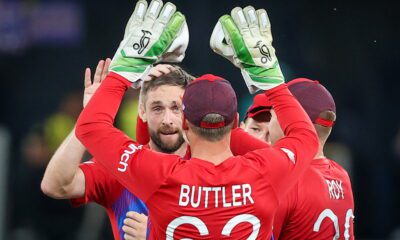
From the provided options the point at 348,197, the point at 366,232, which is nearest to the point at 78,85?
the point at 366,232

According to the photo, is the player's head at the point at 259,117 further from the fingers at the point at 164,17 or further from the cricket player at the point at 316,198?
the fingers at the point at 164,17

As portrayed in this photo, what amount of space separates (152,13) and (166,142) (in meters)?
0.92

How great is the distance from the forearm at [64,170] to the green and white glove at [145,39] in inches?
21.4

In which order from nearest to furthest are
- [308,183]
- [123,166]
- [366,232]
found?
[123,166] < [308,183] < [366,232]

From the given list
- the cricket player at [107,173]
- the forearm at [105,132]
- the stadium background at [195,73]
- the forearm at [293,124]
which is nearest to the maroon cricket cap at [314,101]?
the forearm at [293,124]

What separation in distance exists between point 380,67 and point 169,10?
7335 mm

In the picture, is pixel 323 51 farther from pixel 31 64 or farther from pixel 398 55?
pixel 31 64

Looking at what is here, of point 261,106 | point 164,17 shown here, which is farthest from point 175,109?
point 164,17

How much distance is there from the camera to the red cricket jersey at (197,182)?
4.14m

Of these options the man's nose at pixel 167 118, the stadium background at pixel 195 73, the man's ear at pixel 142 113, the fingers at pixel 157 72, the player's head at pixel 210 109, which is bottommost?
the stadium background at pixel 195 73

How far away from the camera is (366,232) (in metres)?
11.1

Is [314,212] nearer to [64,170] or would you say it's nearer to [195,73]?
[64,170]

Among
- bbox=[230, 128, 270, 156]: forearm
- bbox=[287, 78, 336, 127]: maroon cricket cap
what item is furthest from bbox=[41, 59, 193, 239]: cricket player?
bbox=[287, 78, 336, 127]: maroon cricket cap

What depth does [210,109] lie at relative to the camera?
4.18m
